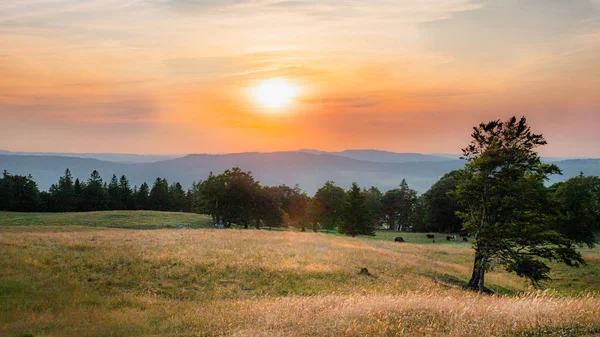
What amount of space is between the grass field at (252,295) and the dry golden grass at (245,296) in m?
0.06

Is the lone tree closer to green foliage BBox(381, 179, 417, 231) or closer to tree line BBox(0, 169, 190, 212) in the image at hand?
green foliage BBox(381, 179, 417, 231)

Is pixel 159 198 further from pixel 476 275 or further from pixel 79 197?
pixel 476 275

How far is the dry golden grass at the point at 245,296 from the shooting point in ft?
32.9

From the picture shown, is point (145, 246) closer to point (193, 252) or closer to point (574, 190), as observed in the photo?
point (193, 252)

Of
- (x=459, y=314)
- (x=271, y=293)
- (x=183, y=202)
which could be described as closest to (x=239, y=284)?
(x=271, y=293)

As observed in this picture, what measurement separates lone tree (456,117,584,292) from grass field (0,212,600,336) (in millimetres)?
3363

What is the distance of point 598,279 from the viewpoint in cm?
3500

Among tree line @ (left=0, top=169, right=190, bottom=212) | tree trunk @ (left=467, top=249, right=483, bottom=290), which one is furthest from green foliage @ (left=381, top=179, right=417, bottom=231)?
tree trunk @ (left=467, top=249, right=483, bottom=290)

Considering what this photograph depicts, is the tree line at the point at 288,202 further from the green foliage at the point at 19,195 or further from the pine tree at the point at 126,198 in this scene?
the pine tree at the point at 126,198

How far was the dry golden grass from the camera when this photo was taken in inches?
395

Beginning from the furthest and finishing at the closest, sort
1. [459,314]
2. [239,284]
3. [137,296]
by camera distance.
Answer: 1. [239,284]
2. [137,296]
3. [459,314]

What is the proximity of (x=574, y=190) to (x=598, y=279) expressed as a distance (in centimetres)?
2280

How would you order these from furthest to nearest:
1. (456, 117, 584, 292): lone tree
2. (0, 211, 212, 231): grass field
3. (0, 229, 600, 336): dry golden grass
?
(0, 211, 212, 231): grass field < (456, 117, 584, 292): lone tree < (0, 229, 600, 336): dry golden grass

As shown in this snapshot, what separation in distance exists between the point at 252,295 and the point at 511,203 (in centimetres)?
1909
